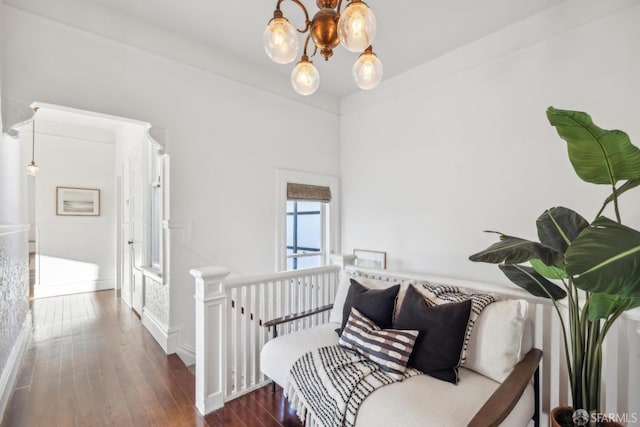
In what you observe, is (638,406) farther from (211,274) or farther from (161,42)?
(161,42)

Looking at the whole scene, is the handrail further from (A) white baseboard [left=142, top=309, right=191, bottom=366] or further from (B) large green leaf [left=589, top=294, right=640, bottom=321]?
(B) large green leaf [left=589, top=294, right=640, bottom=321]

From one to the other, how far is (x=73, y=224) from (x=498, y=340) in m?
6.81

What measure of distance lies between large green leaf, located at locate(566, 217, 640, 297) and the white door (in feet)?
14.3

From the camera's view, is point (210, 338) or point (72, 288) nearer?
point (210, 338)

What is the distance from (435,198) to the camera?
10.5 ft

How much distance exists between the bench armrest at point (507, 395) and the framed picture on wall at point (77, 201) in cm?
677

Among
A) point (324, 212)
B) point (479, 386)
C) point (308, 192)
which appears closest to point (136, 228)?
point (308, 192)

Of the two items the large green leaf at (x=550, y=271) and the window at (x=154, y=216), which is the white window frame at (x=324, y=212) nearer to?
the window at (x=154, y=216)

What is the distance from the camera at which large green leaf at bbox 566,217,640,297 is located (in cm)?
86

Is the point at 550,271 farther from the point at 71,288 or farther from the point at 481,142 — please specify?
the point at 71,288

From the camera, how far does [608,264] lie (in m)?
0.87

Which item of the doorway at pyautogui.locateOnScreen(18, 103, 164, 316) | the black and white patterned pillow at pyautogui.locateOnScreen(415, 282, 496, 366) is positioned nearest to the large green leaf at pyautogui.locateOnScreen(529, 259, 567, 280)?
the black and white patterned pillow at pyautogui.locateOnScreen(415, 282, 496, 366)

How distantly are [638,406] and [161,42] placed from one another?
13.7 feet

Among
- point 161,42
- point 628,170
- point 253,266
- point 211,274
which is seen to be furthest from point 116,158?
point 628,170
